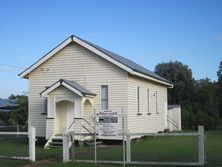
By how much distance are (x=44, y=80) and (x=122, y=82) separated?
18.2 ft

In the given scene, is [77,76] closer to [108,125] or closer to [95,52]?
[95,52]

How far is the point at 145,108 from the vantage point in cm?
3256

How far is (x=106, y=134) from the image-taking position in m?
17.1

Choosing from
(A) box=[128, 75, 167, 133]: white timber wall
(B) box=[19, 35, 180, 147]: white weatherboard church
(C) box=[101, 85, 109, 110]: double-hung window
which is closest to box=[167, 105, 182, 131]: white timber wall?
(A) box=[128, 75, 167, 133]: white timber wall

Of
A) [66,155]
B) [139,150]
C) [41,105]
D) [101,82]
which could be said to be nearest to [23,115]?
[41,105]

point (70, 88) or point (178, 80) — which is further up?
point (178, 80)

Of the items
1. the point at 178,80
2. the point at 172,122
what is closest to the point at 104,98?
the point at 172,122

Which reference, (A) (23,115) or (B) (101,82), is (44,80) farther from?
(A) (23,115)

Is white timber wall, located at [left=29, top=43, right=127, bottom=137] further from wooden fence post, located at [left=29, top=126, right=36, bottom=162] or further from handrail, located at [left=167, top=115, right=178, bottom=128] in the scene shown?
handrail, located at [left=167, top=115, right=178, bottom=128]

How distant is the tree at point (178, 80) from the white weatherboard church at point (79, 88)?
3810 centimetres

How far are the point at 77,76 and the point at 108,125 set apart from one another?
1240cm

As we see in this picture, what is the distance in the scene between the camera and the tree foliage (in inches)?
1844

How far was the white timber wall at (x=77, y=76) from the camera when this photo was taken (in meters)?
28.1

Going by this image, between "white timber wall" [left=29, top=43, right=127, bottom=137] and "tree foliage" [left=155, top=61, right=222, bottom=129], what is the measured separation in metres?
→ 19.9
